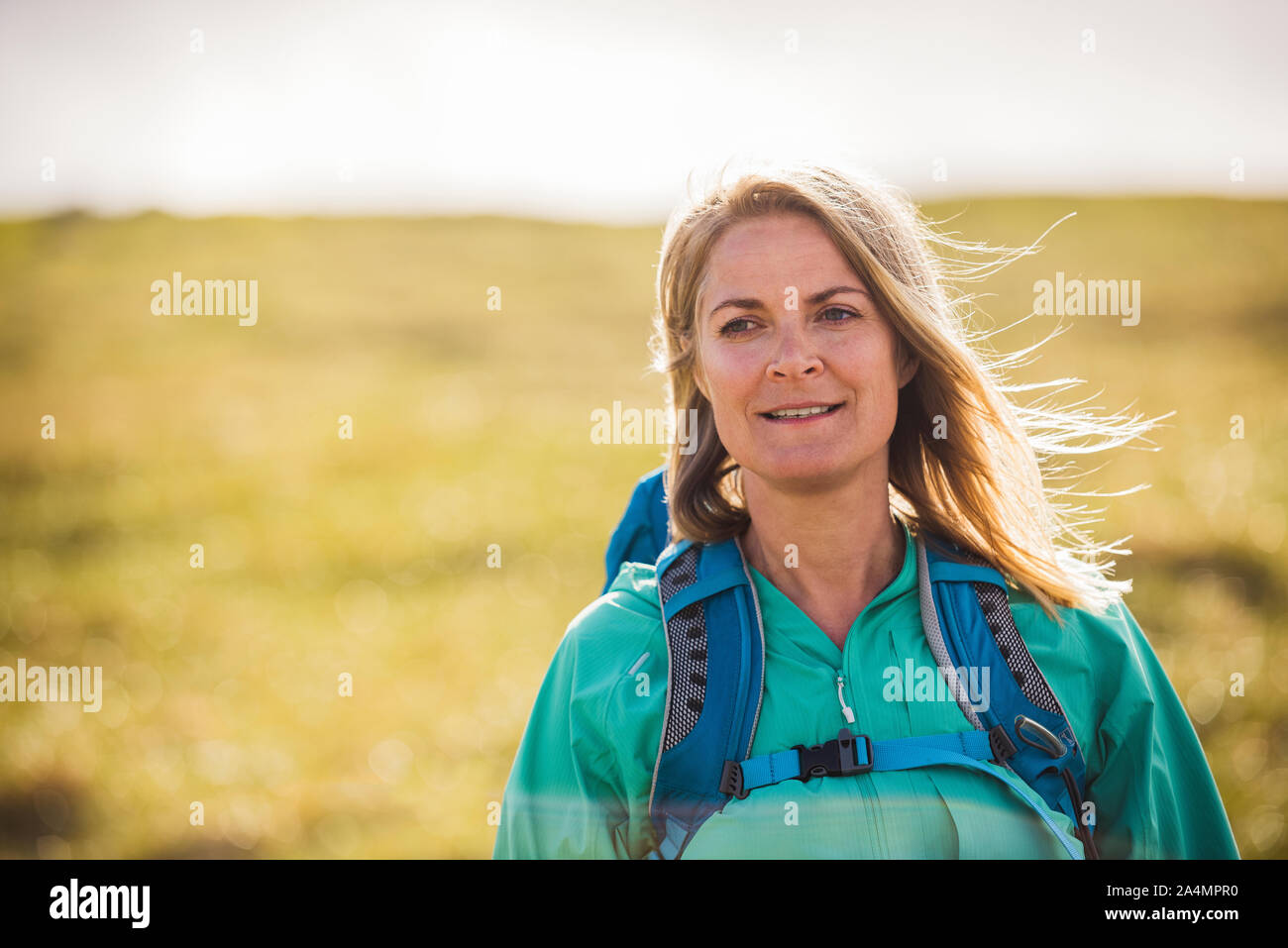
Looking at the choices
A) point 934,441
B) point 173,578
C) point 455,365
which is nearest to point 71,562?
point 173,578

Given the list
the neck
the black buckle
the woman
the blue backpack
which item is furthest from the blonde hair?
the black buckle

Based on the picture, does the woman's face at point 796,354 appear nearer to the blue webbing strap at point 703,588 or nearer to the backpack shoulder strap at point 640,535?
the blue webbing strap at point 703,588

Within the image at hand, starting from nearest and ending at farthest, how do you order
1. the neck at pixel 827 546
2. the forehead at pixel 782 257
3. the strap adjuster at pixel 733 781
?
the strap adjuster at pixel 733 781
the forehead at pixel 782 257
the neck at pixel 827 546

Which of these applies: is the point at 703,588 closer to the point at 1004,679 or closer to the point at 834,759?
the point at 834,759

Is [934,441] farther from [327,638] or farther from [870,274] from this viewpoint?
[327,638]

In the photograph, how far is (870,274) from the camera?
285 centimetres

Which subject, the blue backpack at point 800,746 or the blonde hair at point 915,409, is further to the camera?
the blonde hair at point 915,409

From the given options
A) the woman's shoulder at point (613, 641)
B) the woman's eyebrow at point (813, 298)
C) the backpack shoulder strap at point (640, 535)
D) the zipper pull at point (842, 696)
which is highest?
the woman's eyebrow at point (813, 298)

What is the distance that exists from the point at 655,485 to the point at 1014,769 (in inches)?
58.1

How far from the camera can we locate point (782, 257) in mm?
2840

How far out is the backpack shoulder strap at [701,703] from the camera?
2619mm

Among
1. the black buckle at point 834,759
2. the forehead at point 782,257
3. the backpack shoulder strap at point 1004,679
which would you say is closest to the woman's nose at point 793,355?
the forehead at point 782,257

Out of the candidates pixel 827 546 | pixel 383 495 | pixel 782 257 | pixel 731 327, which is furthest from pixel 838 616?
pixel 383 495

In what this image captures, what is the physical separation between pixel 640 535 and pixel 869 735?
114 cm
